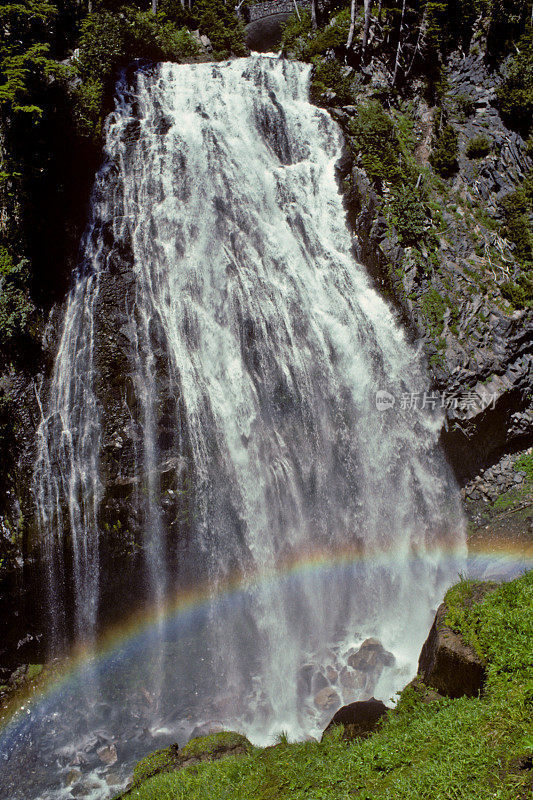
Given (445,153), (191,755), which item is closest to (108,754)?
(191,755)

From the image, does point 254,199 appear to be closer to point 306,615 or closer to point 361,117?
point 361,117

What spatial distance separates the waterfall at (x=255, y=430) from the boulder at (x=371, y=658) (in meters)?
0.23

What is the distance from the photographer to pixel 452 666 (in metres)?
7.20

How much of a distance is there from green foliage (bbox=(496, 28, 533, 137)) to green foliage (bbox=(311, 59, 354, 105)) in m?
6.41

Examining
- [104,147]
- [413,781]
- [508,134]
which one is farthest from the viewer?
[508,134]

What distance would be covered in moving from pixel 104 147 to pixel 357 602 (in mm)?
18406

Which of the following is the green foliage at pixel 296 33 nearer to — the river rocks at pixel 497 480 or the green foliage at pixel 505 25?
the green foliage at pixel 505 25

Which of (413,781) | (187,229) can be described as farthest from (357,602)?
(187,229)

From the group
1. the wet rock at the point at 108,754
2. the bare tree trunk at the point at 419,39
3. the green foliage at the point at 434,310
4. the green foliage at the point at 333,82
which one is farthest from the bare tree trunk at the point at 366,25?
the wet rock at the point at 108,754

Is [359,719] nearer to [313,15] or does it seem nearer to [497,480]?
[497,480]

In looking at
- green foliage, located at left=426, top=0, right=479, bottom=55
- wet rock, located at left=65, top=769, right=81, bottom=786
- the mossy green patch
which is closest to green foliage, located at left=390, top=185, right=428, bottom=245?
green foliage, located at left=426, top=0, right=479, bottom=55

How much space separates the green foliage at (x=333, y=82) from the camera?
66.0 feet

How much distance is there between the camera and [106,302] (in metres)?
15.3

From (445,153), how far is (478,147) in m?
1.43
